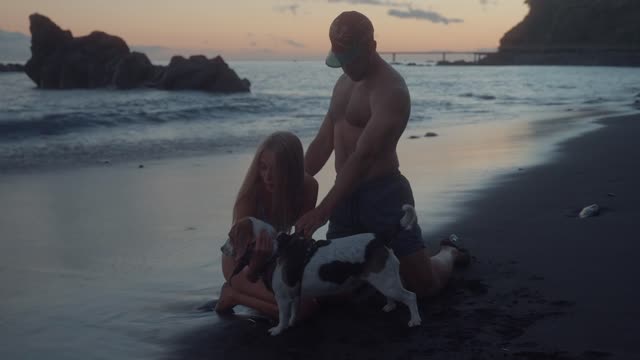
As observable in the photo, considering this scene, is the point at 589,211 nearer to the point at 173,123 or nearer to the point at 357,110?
the point at 357,110

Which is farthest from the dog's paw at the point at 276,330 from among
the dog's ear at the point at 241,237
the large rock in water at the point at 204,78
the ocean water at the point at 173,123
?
the large rock in water at the point at 204,78

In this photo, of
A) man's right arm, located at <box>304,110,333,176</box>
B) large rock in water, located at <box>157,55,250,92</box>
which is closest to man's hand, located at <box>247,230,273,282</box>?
man's right arm, located at <box>304,110,333,176</box>

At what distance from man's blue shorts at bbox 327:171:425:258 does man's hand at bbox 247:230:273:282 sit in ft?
2.15

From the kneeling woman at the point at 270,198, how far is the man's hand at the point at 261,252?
23 cm

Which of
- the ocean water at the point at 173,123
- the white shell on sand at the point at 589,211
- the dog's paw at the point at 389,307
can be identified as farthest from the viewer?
the ocean water at the point at 173,123

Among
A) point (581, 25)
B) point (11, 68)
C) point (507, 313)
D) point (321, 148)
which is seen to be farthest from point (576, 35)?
point (507, 313)

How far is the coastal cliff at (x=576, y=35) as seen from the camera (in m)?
105

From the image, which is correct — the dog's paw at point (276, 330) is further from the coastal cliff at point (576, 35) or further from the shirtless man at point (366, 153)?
the coastal cliff at point (576, 35)

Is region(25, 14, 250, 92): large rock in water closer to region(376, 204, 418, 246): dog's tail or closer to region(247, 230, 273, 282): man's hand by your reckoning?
region(376, 204, 418, 246): dog's tail

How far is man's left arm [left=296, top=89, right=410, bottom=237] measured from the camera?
365 cm

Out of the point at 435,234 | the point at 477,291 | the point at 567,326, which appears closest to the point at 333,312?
the point at 477,291

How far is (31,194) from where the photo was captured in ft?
25.0

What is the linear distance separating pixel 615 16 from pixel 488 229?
121939 millimetres

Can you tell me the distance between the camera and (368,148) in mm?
3729
